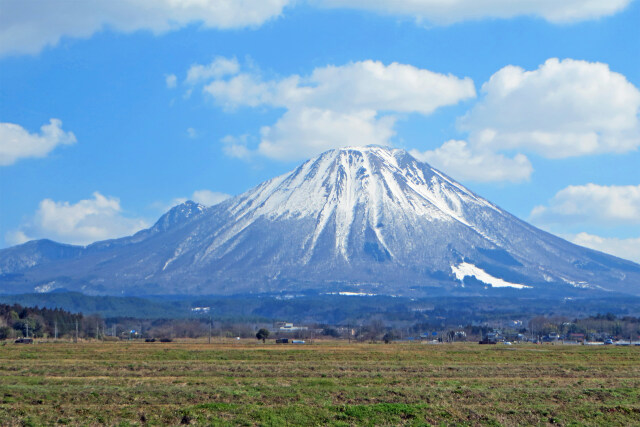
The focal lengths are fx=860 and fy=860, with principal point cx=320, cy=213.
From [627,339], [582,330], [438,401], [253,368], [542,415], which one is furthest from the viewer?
[582,330]

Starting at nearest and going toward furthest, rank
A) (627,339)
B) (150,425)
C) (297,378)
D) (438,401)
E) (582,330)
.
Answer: (150,425)
(438,401)
(297,378)
(627,339)
(582,330)

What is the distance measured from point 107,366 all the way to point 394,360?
1662 cm

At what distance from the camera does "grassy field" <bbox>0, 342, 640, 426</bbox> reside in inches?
961

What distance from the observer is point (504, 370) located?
41625mm

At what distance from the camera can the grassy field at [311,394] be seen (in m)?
24.4

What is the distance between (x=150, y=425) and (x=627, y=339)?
354 feet

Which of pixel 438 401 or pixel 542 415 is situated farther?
pixel 438 401

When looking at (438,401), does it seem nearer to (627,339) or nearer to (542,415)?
(542,415)

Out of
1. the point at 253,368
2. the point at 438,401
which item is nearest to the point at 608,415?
the point at 438,401

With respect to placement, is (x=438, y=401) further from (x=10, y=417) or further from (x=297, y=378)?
(x=10, y=417)

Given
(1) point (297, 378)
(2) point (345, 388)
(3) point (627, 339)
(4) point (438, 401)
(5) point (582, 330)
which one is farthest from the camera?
(5) point (582, 330)

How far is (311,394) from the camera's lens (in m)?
28.7

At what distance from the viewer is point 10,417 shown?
23438 millimetres

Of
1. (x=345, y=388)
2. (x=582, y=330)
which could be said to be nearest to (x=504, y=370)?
(x=345, y=388)
